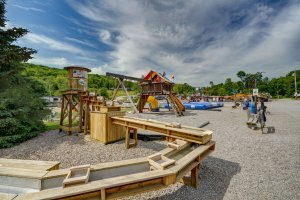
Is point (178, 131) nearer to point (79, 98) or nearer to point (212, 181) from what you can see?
point (212, 181)

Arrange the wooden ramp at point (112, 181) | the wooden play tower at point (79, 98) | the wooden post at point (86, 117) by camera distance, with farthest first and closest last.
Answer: the wooden play tower at point (79, 98) → the wooden post at point (86, 117) → the wooden ramp at point (112, 181)

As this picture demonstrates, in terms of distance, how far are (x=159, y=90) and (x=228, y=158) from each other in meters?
14.6

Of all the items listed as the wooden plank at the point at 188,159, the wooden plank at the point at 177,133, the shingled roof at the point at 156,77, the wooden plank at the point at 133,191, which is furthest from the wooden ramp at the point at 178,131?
the shingled roof at the point at 156,77

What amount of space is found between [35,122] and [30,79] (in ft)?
9.08

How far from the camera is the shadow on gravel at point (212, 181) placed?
3.87 m

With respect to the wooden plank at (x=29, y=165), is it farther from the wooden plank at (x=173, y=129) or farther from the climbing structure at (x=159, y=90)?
the climbing structure at (x=159, y=90)

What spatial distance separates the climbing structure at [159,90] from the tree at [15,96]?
490 inches

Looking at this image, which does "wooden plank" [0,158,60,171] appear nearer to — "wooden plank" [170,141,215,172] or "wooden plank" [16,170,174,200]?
"wooden plank" [16,170,174,200]

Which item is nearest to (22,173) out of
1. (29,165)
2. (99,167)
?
(29,165)

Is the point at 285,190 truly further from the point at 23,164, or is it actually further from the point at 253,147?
the point at 23,164

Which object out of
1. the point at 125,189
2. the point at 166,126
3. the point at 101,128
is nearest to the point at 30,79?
the point at 101,128

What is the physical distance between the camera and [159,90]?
20.2m

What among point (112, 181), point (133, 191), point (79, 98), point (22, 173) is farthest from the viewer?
point (79, 98)

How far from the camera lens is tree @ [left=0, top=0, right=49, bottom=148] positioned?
317 inches
